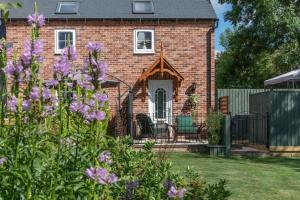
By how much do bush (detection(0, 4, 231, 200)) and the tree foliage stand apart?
2331 centimetres

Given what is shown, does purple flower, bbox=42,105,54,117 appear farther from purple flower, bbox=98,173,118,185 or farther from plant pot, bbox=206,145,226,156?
plant pot, bbox=206,145,226,156

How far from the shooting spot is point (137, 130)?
20.1m

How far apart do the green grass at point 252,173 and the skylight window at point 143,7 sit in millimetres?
8151

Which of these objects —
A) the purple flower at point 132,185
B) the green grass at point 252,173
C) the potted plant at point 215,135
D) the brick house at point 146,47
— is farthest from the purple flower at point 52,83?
the brick house at point 146,47

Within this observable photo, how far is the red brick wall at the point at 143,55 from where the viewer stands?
2145 centimetres

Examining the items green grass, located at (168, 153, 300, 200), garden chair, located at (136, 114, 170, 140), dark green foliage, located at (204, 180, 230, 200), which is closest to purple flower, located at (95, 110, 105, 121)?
dark green foliage, located at (204, 180, 230, 200)

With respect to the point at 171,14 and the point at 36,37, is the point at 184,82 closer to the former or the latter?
the point at 171,14

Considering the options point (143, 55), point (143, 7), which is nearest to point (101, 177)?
point (143, 55)

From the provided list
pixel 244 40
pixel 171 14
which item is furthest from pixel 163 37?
pixel 244 40

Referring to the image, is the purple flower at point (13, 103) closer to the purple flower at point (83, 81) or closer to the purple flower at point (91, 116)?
the purple flower at point (83, 81)

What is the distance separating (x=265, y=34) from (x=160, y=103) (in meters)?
9.29

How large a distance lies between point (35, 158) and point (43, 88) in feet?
1.52

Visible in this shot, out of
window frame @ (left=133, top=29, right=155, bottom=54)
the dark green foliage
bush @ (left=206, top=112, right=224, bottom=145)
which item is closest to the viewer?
the dark green foliage

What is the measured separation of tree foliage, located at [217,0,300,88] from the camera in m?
25.9
